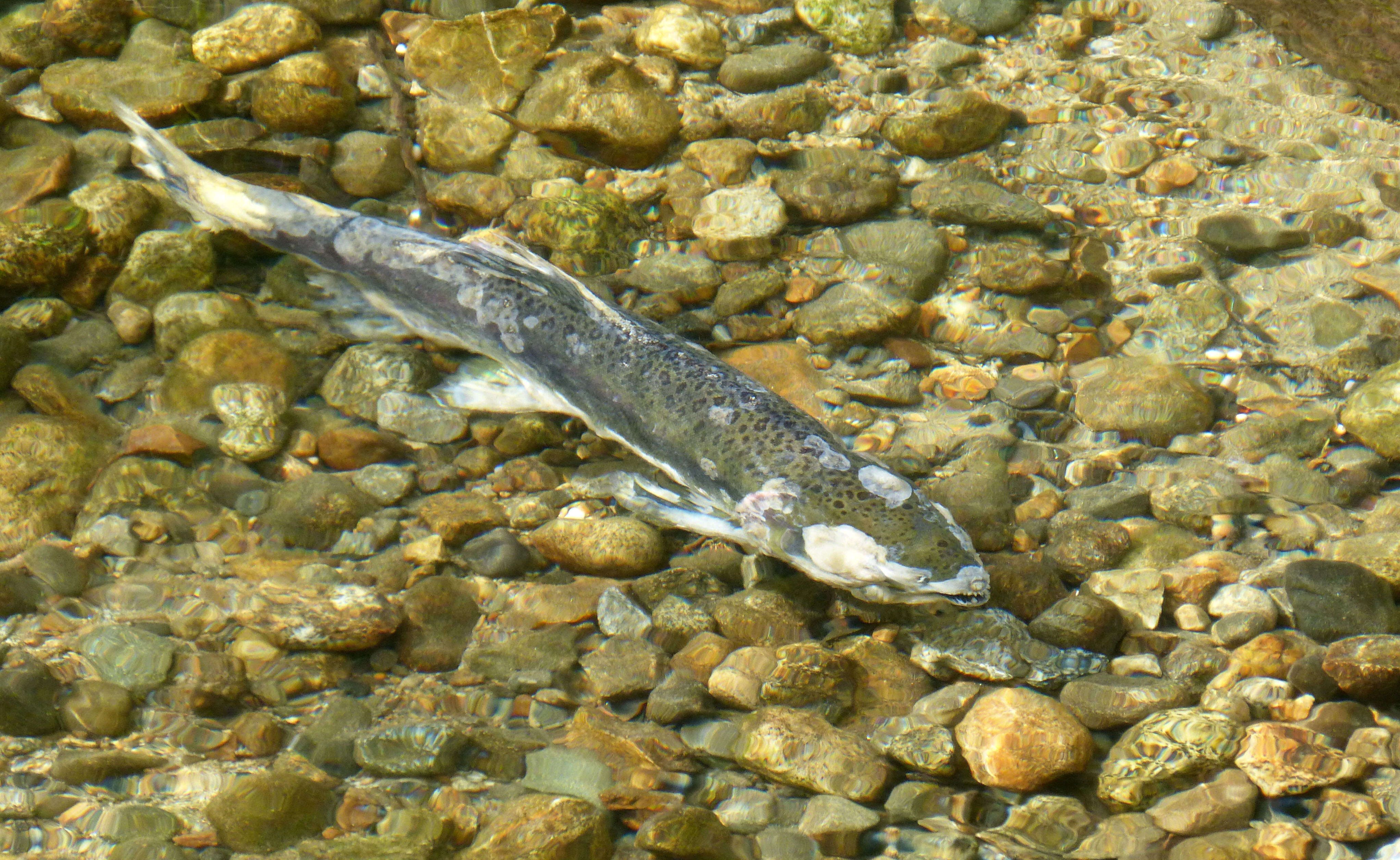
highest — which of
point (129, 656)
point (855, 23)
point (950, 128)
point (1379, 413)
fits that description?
point (855, 23)

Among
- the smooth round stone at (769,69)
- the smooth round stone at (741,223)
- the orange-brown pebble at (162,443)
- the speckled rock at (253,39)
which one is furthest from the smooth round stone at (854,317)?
the speckled rock at (253,39)

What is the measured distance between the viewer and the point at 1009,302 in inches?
221

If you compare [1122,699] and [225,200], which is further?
[225,200]

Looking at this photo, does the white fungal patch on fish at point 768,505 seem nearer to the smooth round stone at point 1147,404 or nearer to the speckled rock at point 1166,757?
the speckled rock at point 1166,757

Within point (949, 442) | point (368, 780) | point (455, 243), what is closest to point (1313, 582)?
point (949, 442)

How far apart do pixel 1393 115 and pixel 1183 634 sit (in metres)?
4.06

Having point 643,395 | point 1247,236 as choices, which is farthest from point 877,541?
point 1247,236

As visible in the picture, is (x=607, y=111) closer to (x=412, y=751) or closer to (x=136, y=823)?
(x=412, y=751)

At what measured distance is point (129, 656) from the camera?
13.1 ft

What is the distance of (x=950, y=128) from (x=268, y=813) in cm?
517

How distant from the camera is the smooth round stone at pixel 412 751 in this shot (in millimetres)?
3576

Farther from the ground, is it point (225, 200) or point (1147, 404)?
point (225, 200)

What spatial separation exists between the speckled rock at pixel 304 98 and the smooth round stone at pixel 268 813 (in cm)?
459

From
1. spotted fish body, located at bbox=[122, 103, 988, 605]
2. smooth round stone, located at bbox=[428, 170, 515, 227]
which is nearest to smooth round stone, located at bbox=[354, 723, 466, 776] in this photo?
spotted fish body, located at bbox=[122, 103, 988, 605]
